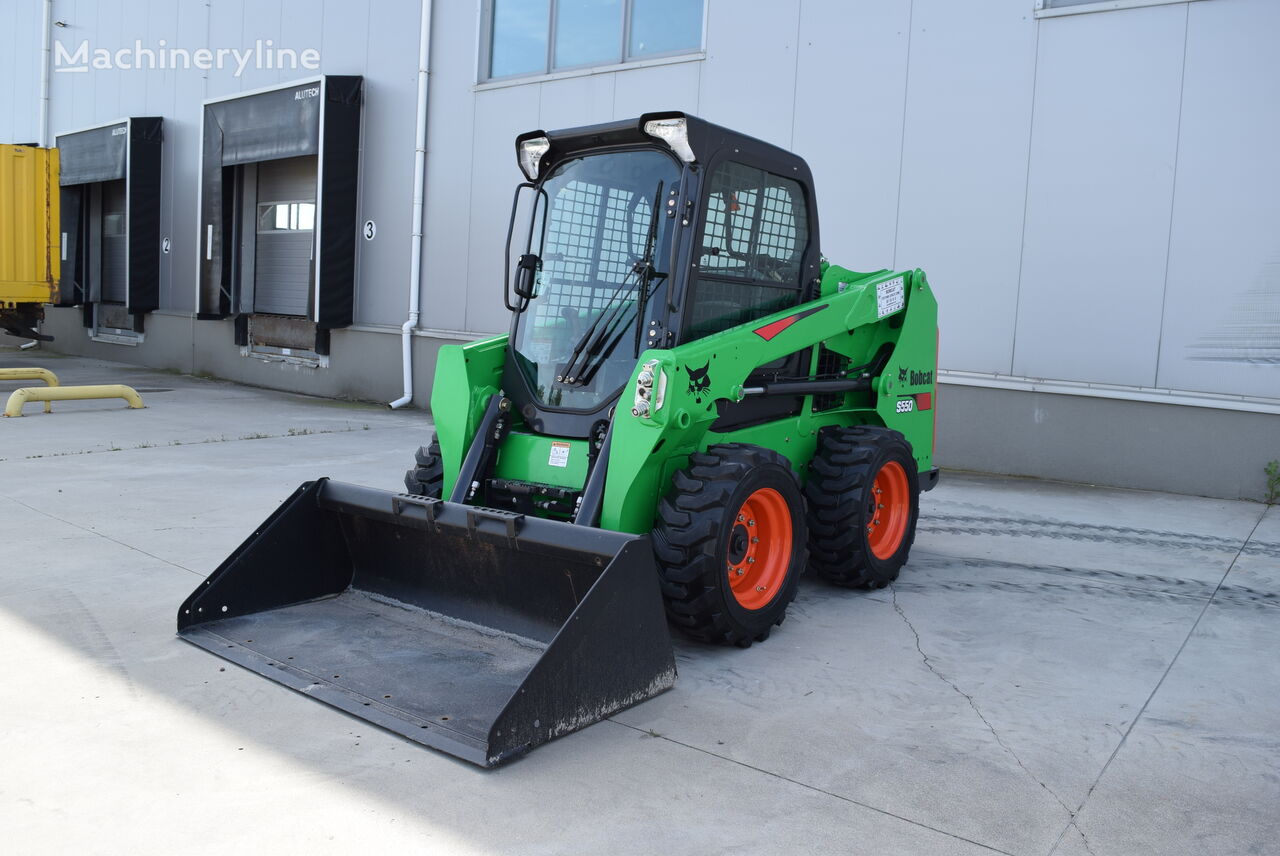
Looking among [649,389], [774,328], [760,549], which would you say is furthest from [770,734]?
[774,328]

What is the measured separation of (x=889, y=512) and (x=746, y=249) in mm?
1777

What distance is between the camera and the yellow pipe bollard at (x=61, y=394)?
11391 mm

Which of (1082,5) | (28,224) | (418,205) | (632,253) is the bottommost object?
(632,253)

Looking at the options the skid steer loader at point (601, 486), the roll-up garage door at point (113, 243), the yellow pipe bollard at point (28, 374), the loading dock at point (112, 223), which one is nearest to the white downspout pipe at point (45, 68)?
the loading dock at point (112, 223)

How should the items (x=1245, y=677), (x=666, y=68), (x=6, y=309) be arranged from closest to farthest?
(x=1245, y=677) < (x=666, y=68) < (x=6, y=309)

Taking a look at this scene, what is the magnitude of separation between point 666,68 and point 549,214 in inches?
266

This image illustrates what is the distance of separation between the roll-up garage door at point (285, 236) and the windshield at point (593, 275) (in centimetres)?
1099

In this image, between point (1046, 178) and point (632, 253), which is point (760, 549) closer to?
point (632, 253)

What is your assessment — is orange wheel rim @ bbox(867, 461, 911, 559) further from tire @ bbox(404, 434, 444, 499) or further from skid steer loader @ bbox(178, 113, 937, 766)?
tire @ bbox(404, 434, 444, 499)

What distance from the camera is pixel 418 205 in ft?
44.6

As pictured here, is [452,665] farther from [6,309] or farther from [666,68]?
[6,309]

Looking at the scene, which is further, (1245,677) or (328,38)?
(328,38)

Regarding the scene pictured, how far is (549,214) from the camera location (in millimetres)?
5176

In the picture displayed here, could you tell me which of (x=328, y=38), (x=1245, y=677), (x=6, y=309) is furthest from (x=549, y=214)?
(x=6, y=309)
